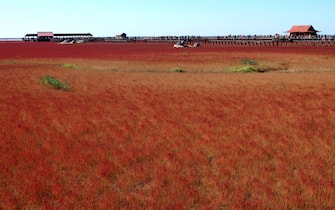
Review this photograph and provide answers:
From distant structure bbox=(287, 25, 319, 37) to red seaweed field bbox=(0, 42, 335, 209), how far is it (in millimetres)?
78734

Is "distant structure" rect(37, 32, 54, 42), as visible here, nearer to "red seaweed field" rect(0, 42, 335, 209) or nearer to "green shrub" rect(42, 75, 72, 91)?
"green shrub" rect(42, 75, 72, 91)

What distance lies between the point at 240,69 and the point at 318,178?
21765mm

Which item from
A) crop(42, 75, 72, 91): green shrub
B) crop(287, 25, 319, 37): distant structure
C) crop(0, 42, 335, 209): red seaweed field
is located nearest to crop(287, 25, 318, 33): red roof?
crop(287, 25, 319, 37): distant structure

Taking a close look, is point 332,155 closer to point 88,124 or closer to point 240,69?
point 88,124

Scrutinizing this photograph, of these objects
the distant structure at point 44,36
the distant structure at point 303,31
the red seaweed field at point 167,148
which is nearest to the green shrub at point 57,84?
the red seaweed field at point 167,148

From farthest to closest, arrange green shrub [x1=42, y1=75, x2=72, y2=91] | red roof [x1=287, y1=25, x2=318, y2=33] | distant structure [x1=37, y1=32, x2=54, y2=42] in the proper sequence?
distant structure [x1=37, y1=32, x2=54, y2=42] → red roof [x1=287, y1=25, x2=318, y2=33] → green shrub [x1=42, y1=75, x2=72, y2=91]

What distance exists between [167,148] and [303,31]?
89.7 m

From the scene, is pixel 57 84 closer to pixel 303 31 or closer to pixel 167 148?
pixel 167 148

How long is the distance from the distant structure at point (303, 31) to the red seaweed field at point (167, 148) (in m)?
78.7

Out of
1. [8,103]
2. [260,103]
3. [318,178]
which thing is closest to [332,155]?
[318,178]

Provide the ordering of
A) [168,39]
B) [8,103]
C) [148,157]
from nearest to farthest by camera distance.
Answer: [148,157], [8,103], [168,39]

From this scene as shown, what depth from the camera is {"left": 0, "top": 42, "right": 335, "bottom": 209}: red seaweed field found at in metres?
6.53

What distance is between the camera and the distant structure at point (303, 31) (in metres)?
90.5

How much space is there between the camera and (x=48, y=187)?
683 cm
